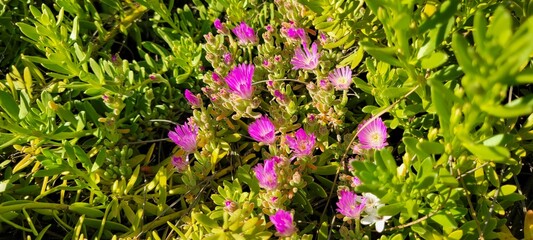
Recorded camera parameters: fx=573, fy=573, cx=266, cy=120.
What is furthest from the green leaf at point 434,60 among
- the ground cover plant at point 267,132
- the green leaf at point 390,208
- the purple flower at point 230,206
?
the purple flower at point 230,206

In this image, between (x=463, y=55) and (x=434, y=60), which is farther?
(x=434, y=60)

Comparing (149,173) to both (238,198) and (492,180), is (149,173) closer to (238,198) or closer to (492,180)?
(238,198)

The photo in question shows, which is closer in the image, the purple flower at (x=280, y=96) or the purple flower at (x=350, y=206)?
the purple flower at (x=350, y=206)

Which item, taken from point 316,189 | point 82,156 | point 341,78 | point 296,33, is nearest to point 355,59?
point 341,78

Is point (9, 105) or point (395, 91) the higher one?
point (395, 91)

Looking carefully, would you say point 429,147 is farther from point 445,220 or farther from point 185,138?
point 185,138

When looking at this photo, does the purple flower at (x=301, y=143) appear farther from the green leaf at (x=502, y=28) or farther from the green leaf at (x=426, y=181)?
the green leaf at (x=502, y=28)

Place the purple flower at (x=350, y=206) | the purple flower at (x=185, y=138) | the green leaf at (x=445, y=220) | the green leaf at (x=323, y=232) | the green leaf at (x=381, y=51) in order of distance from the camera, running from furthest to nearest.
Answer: the purple flower at (x=185, y=138) → the green leaf at (x=323, y=232) → the purple flower at (x=350, y=206) → the green leaf at (x=445, y=220) → the green leaf at (x=381, y=51)

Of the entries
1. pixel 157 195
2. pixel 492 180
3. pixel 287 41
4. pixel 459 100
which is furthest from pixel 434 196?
pixel 157 195
